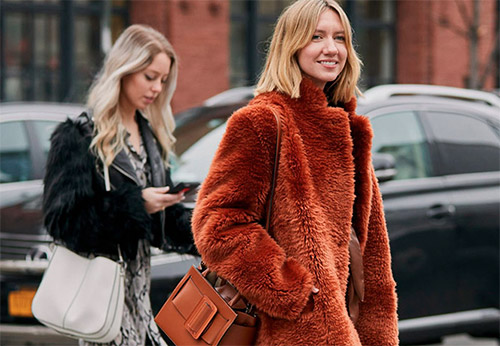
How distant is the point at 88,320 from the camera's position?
3.53 metres

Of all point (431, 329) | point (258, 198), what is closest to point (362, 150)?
point (258, 198)

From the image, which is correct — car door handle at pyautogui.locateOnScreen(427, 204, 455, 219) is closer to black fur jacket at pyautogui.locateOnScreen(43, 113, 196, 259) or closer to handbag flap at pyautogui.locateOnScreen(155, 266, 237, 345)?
black fur jacket at pyautogui.locateOnScreen(43, 113, 196, 259)

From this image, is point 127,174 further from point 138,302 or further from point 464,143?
point 464,143

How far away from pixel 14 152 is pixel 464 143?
3.31m

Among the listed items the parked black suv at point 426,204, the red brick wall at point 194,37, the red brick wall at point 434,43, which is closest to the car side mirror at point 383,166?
the parked black suv at point 426,204

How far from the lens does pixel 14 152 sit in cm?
666

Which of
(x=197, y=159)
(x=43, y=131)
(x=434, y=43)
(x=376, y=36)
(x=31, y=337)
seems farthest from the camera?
(x=376, y=36)

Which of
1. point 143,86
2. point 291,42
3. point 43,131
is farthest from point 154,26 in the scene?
point 291,42

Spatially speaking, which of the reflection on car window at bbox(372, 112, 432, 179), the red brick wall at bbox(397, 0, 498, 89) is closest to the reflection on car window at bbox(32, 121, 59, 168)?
A: the reflection on car window at bbox(372, 112, 432, 179)

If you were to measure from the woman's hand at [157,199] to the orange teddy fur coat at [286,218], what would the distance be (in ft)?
2.72

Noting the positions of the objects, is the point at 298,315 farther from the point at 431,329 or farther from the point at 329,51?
the point at 431,329

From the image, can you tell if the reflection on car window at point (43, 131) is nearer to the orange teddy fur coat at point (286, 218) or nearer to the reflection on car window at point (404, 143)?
the reflection on car window at point (404, 143)

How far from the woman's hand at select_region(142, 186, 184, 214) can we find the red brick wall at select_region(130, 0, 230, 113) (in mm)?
10646

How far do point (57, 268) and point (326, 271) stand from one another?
4.35 ft
